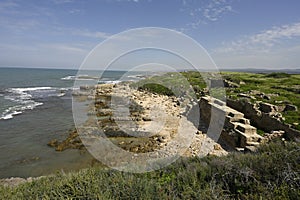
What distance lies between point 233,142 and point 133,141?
19.7 feet

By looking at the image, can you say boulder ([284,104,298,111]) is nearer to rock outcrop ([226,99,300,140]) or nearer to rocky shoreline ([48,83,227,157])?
rock outcrop ([226,99,300,140])

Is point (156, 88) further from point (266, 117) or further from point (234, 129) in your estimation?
point (234, 129)

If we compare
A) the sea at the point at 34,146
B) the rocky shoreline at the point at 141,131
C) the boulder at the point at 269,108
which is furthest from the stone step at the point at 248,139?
the sea at the point at 34,146

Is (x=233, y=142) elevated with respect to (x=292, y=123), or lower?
lower

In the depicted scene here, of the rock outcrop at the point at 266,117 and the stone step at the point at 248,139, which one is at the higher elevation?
the rock outcrop at the point at 266,117

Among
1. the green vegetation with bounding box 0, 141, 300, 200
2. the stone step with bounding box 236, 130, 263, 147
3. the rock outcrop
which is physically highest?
the green vegetation with bounding box 0, 141, 300, 200

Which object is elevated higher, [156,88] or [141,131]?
[156,88]

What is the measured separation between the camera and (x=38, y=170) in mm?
9781

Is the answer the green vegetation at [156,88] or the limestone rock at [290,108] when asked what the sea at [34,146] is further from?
the green vegetation at [156,88]

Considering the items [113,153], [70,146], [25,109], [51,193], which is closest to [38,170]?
[70,146]

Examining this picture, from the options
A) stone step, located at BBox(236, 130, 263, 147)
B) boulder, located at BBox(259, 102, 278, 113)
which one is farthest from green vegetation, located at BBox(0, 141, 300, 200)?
boulder, located at BBox(259, 102, 278, 113)

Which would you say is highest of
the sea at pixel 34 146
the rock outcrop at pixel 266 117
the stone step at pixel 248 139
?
the rock outcrop at pixel 266 117

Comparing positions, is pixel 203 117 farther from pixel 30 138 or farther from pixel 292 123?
pixel 30 138

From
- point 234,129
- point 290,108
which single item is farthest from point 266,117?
point 290,108
